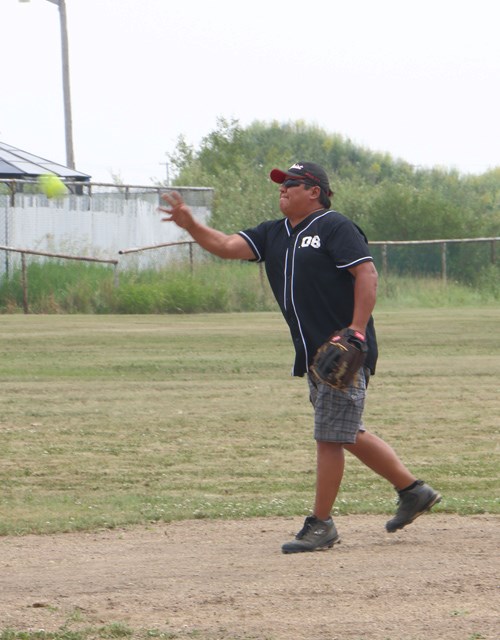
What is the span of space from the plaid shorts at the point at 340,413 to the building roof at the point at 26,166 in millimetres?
26136

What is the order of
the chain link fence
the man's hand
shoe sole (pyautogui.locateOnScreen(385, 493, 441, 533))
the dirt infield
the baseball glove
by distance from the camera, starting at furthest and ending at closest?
the chain link fence → shoe sole (pyautogui.locateOnScreen(385, 493, 441, 533)) → the man's hand → the baseball glove → the dirt infield

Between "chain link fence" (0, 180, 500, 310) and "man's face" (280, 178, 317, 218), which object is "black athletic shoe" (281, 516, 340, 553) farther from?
"chain link fence" (0, 180, 500, 310)

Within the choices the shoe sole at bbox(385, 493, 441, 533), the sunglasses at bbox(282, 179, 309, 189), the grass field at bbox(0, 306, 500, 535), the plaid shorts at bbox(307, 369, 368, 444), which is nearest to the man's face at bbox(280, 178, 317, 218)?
the sunglasses at bbox(282, 179, 309, 189)

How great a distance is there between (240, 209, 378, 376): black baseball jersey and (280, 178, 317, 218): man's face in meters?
0.07

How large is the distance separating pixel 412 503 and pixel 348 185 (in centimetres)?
3919

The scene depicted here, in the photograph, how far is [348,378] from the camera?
6.12 m

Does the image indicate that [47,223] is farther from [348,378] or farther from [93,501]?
[348,378]

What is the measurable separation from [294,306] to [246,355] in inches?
461

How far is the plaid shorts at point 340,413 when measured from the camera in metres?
6.20

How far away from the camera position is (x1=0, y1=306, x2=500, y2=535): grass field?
8.00m

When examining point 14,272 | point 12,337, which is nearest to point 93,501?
point 12,337

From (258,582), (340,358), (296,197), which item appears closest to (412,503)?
(340,358)

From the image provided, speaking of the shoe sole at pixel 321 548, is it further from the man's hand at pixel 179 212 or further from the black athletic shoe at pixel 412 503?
the man's hand at pixel 179 212

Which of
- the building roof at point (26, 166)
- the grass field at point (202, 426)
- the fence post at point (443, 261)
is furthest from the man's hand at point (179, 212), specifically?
the fence post at point (443, 261)
